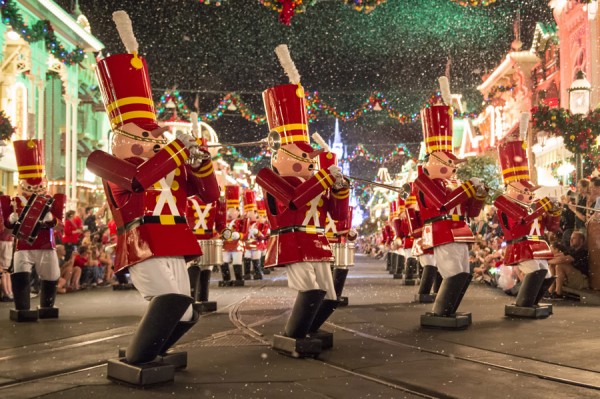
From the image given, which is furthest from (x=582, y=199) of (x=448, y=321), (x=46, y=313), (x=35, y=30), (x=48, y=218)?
(x=35, y=30)

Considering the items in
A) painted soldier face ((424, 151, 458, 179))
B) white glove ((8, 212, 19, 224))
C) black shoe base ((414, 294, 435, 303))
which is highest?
painted soldier face ((424, 151, 458, 179))

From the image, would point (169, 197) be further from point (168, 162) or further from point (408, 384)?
point (408, 384)

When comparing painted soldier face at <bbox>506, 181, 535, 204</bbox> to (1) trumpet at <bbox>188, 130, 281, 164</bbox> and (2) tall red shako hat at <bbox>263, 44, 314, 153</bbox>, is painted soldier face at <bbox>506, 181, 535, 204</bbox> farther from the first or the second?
(1) trumpet at <bbox>188, 130, 281, 164</bbox>

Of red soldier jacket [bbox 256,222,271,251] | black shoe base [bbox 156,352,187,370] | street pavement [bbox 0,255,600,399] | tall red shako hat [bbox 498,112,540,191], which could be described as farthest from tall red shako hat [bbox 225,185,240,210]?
black shoe base [bbox 156,352,187,370]

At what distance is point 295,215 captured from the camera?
676 cm

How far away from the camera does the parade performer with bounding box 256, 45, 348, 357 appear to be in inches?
259

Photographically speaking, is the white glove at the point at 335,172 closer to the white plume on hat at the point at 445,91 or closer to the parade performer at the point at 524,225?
the white plume on hat at the point at 445,91

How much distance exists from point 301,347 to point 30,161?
4.94 metres

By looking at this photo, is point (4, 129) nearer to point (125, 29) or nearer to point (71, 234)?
point (71, 234)

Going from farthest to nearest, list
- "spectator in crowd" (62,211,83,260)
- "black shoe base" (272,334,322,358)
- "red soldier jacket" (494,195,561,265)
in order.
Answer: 1. "spectator in crowd" (62,211,83,260)
2. "red soldier jacket" (494,195,561,265)
3. "black shoe base" (272,334,322,358)

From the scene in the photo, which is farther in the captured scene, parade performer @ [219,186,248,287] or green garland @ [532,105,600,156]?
parade performer @ [219,186,248,287]

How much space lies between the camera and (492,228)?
17.7 metres

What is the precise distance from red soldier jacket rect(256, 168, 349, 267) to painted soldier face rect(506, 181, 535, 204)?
3.42m

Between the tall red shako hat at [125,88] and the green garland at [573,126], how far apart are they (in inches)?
419
